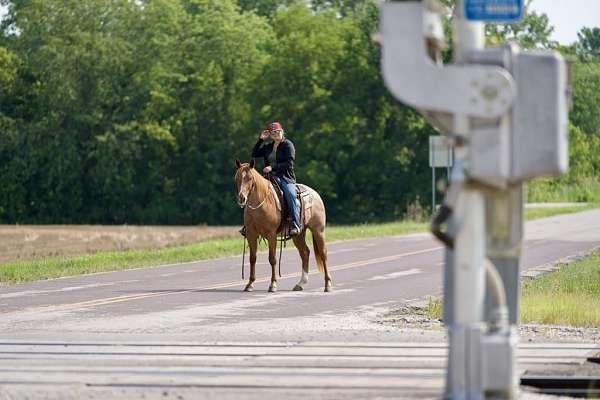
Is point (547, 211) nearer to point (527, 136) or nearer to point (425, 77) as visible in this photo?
point (527, 136)

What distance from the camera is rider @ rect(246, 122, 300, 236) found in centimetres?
2181

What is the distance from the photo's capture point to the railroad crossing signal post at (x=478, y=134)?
816 centimetres

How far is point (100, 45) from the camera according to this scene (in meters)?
78.8

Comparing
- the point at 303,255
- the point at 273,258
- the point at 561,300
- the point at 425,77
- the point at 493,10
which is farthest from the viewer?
the point at 303,255

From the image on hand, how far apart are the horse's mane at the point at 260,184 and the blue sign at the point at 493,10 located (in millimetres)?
12897

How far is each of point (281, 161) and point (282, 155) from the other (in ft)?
0.72

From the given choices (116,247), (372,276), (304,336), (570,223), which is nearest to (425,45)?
(304,336)

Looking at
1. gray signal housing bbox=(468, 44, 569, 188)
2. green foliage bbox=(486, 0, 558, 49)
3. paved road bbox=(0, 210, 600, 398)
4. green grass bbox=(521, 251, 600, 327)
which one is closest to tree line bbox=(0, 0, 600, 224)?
green foliage bbox=(486, 0, 558, 49)

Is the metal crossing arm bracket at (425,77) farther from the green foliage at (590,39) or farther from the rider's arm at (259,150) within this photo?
the green foliage at (590,39)

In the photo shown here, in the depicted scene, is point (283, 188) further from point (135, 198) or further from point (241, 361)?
point (135, 198)

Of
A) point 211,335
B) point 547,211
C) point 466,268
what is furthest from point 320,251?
point 547,211

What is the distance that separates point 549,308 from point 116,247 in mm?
23376

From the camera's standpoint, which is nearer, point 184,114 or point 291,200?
point 291,200

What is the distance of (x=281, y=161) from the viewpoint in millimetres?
22188
